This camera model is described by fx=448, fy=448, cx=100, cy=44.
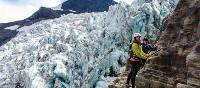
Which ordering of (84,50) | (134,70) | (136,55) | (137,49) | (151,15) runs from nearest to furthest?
(137,49), (136,55), (134,70), (151,15), (84,50)

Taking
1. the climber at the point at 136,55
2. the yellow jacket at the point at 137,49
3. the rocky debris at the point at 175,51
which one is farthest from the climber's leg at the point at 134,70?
the rocky debris at the point at 175,51

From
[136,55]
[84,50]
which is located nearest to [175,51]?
[136,55]

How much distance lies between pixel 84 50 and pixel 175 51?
57.5 m

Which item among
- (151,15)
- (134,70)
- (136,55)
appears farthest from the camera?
(151,15)

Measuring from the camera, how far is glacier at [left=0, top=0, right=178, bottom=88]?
181 feet

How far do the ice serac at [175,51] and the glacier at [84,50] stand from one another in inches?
1194

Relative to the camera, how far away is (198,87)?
1223cm

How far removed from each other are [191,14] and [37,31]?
314ft

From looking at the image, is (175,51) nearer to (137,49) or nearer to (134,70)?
(137,49)

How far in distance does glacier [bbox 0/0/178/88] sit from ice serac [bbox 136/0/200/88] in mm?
30328

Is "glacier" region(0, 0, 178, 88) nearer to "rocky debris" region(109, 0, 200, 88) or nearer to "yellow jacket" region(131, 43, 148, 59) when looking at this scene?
"yellow jacket" region(131, 43, 148, 59)

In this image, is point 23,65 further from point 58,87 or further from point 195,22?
point 195,22

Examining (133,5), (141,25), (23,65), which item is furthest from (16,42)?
(141,25)

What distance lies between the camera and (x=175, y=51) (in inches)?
634
